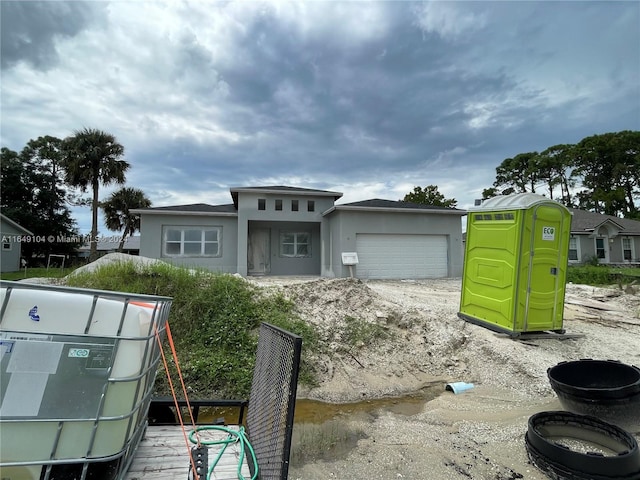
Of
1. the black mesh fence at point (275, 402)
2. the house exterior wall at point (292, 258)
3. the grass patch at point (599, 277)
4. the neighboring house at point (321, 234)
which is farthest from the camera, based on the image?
the house exterior wall at point (292, 258)

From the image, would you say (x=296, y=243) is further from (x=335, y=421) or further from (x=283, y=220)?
(x=335, y=421)

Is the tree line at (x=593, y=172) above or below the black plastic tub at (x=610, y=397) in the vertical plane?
above

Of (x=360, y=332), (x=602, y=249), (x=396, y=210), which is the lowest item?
(x=360, y=332)

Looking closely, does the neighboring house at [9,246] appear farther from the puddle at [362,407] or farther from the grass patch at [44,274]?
the puddle at [362,407]

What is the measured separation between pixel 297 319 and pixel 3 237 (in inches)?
977

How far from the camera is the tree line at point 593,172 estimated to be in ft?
114

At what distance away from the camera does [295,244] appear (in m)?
17.7

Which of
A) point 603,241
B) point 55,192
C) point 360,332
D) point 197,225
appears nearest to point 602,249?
point 603,241

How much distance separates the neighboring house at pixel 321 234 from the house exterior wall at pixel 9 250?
1380cm

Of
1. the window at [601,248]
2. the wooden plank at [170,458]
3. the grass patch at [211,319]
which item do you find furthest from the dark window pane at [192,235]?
the window at [601,248]

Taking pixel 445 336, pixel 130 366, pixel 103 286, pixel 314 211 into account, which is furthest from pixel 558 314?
pixel 314 211

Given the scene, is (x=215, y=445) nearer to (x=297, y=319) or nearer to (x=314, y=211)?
(x=297, y=319)

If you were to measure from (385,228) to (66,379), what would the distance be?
1466 centimetres

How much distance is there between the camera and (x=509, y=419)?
3.95 metres
